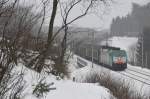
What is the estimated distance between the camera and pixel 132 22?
144125 mm

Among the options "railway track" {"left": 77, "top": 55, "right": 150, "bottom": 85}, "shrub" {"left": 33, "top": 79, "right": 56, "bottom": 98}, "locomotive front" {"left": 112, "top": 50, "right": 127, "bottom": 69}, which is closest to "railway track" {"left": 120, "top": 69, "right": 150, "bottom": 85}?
"railway track" {"left": 77, "top": 55, "right": 150, "bottom": 85}

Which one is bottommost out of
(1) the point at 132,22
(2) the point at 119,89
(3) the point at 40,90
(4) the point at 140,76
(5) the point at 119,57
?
(4) the point at 140,76

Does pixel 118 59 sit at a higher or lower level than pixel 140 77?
higher

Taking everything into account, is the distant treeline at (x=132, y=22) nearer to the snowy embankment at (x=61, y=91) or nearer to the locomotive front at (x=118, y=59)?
the locomotive front at (x=118, y=59)

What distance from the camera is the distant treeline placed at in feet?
405

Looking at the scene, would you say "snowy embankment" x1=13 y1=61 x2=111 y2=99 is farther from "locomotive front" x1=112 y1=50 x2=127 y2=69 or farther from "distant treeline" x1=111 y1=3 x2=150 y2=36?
"distant treeline" x1=111 y1=3 x2=150 y2=36

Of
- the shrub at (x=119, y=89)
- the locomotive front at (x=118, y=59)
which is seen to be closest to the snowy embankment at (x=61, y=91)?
the shrub at (x=119, y=89)

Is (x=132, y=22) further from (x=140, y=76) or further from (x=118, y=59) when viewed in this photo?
(x=140, y=76)

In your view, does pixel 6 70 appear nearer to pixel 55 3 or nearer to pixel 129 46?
pixel 55 3

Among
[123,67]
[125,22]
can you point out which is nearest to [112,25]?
[125,22]

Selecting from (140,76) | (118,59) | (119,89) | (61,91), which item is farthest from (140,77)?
(61,91)

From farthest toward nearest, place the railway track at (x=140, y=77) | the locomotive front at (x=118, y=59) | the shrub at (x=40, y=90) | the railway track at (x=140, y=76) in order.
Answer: the locomotive front at (x=118, y=59) → the railway track at (x=140, y=76) → the railway track at (x=140, y=77) → the shrub at (x=40, y=90)

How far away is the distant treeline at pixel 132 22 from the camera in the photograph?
123562 millimetres

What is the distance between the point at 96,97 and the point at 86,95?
31 centimetres
